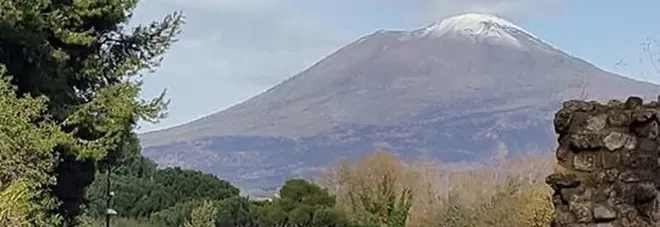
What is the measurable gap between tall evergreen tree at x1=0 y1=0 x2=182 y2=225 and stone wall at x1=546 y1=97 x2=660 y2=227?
8010 millimetres

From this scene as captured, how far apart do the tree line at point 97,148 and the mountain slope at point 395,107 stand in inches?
3081

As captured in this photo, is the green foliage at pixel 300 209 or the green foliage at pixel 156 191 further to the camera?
the green foliage at pixel 156 191

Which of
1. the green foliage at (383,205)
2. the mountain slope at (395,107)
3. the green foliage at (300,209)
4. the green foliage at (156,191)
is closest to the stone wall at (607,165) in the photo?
the green foliage at (156,191)

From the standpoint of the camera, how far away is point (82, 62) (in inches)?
609

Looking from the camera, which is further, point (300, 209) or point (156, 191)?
point (156, 191)

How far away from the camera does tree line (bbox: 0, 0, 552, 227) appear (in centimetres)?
1078

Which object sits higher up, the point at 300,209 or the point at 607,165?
the point at 300,209

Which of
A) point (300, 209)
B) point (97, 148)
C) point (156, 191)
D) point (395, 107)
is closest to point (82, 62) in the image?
point (97, 148)

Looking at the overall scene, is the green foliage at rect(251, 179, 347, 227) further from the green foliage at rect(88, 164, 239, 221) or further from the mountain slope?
the mountain slope

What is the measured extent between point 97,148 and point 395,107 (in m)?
139

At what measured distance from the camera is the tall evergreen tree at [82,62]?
1396 cm

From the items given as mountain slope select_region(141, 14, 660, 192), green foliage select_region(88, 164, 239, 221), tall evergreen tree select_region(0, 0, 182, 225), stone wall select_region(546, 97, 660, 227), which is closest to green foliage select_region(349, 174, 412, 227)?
green foliage select_region(88, 164, 239, 221)

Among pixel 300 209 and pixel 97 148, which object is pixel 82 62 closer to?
pixel 97 148

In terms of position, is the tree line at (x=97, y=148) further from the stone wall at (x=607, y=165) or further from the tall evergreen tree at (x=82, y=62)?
the stone wall at (x=607, y=165)
